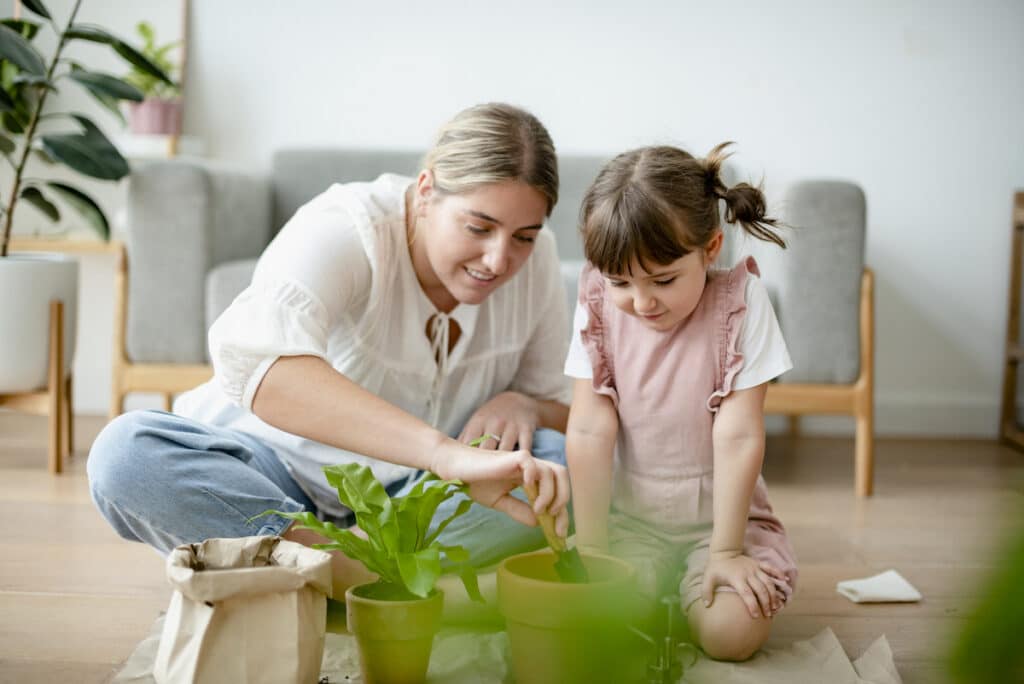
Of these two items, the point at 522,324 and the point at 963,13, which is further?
the point at 963,13

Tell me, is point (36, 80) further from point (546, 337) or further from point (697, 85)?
point (697, 85)

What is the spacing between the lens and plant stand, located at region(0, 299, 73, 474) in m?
2.44

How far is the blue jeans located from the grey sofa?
3.59 ft

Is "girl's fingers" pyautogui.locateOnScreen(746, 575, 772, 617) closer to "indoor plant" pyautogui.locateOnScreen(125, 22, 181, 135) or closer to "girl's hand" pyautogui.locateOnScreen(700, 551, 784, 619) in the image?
"girl's hand" pyautogui.locateOnScreen(700, 551, 784, 619)

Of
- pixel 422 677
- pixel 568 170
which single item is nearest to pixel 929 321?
pixel 568 170

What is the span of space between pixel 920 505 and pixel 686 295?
131 centimetres

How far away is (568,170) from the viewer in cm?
301

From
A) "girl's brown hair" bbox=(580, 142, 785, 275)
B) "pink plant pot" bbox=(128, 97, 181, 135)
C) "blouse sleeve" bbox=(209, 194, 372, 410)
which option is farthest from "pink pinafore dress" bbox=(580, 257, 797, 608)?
"pink plant pot" bbox=(128, 97, 181, 135)

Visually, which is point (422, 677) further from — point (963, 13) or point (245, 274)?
point (963, 13)

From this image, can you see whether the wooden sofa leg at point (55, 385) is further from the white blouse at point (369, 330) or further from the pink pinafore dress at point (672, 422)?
the pink pinafore dress at point (672, 422)

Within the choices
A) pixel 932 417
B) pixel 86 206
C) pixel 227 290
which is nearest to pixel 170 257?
pixel 227 290

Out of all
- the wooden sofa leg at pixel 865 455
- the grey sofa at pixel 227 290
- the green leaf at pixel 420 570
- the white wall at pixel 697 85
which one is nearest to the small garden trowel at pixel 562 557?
the green leaf at pixel 420 570

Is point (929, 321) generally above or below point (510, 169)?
below

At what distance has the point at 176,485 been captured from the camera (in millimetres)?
1344
